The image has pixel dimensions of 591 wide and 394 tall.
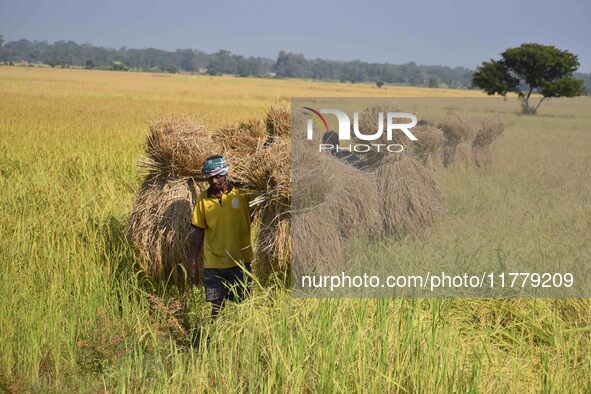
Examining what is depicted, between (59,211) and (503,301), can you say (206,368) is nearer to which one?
(503,301)

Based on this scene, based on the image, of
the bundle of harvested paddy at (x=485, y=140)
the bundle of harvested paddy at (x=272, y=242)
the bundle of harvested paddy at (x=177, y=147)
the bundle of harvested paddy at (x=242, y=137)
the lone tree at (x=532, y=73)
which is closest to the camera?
the bundle of harvested paddy at (x=272, y=242)

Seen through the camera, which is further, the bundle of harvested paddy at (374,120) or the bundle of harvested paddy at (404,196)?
the bundle of harvested paddy at (374,120)

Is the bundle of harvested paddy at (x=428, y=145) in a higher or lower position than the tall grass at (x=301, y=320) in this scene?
higher

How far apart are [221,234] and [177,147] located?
1.01 meters

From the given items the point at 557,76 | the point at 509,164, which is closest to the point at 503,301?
the point at 509,164

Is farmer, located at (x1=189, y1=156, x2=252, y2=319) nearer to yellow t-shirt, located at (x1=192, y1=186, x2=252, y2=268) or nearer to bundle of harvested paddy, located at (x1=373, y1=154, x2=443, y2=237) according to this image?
yellow t-shirt, located at (x1=192, y1=186, x2=252, y2=268)

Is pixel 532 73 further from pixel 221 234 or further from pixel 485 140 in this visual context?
pixel 221 234

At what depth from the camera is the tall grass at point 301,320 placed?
4.17 metres

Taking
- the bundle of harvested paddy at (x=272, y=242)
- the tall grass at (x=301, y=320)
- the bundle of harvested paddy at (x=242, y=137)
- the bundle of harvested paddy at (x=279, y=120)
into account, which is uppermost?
the bundle of harvested paddy at (x=279, y=120)

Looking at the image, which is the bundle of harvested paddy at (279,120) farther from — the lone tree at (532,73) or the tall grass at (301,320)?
the lone tree at (532,73)

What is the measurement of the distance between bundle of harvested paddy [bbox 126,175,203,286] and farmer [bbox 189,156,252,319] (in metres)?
0.46

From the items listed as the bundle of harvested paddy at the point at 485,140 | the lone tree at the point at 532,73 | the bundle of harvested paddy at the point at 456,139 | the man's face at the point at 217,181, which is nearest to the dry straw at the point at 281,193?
the man's face at the point at 217,181

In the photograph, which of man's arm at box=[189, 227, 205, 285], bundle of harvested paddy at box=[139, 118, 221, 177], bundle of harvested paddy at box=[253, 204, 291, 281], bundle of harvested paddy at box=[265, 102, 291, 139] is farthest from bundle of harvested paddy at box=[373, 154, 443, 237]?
man's arm at box=[189, 227, 205, 285]

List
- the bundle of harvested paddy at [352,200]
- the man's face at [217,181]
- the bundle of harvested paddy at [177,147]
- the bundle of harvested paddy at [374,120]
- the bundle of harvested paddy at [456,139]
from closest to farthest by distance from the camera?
the man's face at [217,181] → the bundle of harvested paddy at [352,200] → the bundle of harvested paddy at [177,147] → the bundle of harvested paddy at [374,120] → the bundle of harvested paddy at [456,139]
